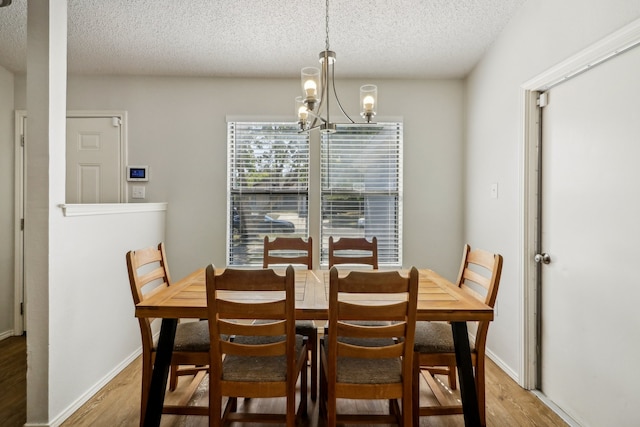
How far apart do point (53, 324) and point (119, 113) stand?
207 centimetres

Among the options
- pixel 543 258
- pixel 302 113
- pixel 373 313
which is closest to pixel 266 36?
pixel 302 113

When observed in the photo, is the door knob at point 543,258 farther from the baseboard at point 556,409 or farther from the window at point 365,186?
the window at point 365,186

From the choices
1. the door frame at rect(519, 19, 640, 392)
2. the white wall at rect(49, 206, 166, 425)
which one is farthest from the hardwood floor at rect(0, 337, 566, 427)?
the door frame at rect(519, 19, 640, 392)

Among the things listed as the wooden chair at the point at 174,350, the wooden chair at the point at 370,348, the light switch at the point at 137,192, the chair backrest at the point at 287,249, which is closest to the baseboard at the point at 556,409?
the wooden chair at the point at 370,348

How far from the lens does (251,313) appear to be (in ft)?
4.78

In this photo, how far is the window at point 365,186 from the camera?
3326 mm

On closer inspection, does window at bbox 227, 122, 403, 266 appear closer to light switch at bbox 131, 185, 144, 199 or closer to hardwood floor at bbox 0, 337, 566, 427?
light switch at bbox 131, 185, 144, 199

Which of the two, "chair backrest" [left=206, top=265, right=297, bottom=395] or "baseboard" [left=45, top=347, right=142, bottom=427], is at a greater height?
"chair backrest" [left=206, top=265, right=297, bottom=395]

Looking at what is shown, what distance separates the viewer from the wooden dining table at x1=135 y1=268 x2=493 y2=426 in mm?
1577

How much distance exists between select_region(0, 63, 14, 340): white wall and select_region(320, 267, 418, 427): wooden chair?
3.24 meters

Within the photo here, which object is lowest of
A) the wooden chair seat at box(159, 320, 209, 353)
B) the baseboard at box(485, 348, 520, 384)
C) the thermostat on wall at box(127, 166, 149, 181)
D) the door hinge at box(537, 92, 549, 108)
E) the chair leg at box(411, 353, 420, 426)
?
the baseboard at box(485, 348, 520, 384)

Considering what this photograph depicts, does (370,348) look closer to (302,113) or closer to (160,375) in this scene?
(160,375)

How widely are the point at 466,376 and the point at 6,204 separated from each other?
3.87 meters

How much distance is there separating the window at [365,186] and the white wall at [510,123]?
669mm
